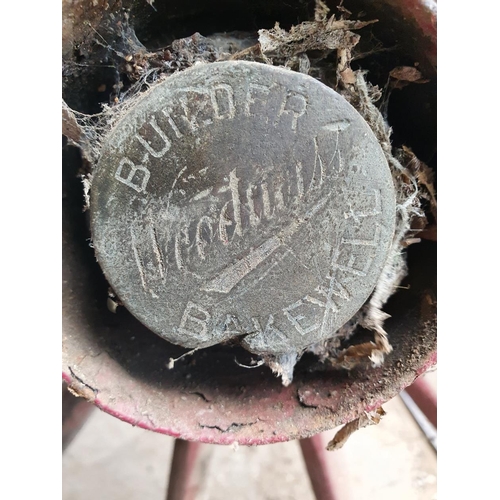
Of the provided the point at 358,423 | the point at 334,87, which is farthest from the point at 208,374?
the point at 334,87

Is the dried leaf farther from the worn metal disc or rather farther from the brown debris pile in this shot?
the worn metal disc

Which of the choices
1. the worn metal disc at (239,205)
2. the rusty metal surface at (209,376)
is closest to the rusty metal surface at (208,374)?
the rusty metal surface at (209,376)

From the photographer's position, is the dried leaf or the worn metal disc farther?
the dried leaf

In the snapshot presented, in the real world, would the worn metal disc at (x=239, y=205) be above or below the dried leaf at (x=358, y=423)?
above

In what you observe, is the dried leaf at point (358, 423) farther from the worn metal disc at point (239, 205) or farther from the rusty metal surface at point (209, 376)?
the worn metal disc at point (239, 205)

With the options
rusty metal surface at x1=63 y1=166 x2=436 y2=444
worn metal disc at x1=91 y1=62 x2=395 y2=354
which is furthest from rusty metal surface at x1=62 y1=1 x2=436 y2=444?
worn metal disc at x1=91 y1=62 x2=395 y2=354

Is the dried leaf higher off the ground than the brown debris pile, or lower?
lower

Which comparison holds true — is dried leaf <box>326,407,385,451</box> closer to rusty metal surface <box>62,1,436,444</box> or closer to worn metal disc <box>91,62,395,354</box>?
rusty metal surface <box>62,1,436,444</box>

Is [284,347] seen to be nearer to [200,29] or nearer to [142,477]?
[200,29]

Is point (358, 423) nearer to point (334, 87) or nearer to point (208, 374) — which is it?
point (208, 374)
